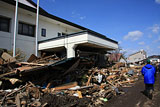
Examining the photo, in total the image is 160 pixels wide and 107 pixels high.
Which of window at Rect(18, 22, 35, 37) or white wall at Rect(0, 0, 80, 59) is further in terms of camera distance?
window at Rect(18, 22, 35, 37)

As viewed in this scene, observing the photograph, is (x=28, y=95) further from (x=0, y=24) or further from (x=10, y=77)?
(x=0, y=24)

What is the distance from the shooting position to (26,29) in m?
12.5

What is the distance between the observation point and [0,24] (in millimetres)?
10516

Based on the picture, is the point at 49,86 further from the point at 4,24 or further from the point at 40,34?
the point at 40,34

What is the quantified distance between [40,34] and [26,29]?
5.40 ft

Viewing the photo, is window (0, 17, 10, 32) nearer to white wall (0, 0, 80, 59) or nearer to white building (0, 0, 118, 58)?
white building (0, 0, 118, 58)

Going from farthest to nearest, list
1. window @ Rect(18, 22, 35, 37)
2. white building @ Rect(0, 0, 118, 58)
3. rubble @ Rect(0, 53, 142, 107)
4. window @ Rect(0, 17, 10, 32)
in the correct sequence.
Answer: window @ Rect(18, 22, 35, 37) < window @ Rect(0, 17, 10, 32) < white building @ Rect(0, 0, 118, 58) < rubble @ Rect(0, 53, 142, 107)

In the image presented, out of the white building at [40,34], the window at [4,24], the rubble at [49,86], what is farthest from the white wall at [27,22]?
the rubble at [49,86]

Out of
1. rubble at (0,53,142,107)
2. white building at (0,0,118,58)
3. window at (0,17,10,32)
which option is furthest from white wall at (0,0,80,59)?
rubble at (0,53,142,107)

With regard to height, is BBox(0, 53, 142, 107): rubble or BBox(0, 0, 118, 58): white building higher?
BBox(0, 0, 118, 58): white building

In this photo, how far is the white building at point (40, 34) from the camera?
34.2ft

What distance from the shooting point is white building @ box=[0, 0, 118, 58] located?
34.2 ft

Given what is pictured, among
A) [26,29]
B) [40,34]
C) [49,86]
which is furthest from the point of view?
[40,34]

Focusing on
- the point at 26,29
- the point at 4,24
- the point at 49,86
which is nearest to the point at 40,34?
the point at 26,29
